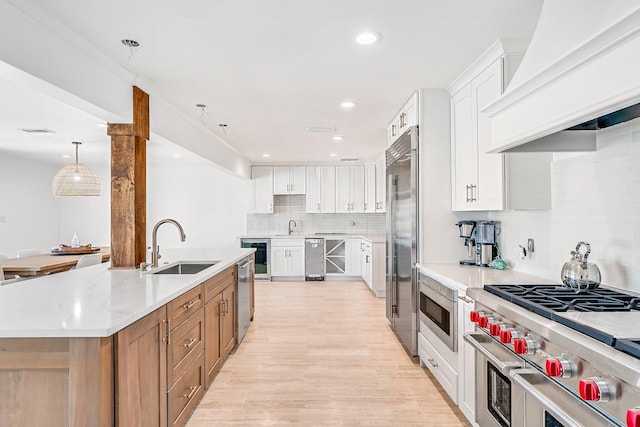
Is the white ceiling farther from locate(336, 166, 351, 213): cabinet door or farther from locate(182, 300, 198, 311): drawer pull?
locate(336, 166, 351, 213): cabinet door

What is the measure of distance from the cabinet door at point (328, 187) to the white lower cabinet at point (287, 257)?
0.99m

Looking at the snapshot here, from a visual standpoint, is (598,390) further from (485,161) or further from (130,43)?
(130,43)

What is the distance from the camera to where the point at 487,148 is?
2471 mm

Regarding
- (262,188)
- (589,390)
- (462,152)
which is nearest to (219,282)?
(462,152)

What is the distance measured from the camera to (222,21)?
2.14 metres

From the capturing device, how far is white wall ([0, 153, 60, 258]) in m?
6.63

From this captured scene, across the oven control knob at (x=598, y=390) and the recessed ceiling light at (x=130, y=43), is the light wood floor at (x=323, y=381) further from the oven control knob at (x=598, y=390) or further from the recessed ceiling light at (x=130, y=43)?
the recessed ceiling light at (x=130, y=43)

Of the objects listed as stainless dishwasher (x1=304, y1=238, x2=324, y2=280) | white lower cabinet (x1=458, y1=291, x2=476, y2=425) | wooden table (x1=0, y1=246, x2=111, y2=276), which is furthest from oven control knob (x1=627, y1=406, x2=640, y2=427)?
stainless dishwasher (x1=304, y1=238, x2=324, y2=280)

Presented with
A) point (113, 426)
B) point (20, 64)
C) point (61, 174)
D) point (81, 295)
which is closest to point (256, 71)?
point (20, 64)

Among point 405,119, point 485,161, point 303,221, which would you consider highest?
point 405,119

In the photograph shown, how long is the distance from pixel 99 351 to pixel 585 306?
6.34 feet

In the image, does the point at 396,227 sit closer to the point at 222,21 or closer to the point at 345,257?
the point at 222,21

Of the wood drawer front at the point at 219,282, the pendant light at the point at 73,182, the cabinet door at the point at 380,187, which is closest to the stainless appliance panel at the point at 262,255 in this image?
the cabinet door at the point at 380,187

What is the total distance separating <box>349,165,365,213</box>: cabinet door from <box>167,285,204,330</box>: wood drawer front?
17.7ft
